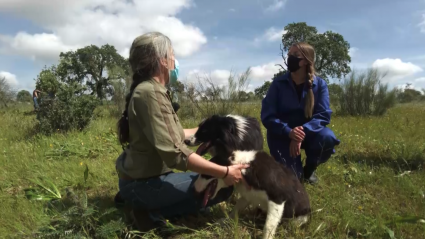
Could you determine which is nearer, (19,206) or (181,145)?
(181,145)

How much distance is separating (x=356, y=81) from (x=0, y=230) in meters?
12.0

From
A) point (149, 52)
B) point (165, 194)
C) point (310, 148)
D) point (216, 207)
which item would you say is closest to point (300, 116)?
point (310, 148)

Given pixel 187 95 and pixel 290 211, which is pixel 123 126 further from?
pixel 187 95

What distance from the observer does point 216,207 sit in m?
3.10

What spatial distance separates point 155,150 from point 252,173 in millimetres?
803

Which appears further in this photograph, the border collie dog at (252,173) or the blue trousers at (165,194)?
the blue trousers at (165,194)

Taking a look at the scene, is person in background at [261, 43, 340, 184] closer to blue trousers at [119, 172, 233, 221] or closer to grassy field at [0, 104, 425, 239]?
grassy field at [0, 104, 425, 239]

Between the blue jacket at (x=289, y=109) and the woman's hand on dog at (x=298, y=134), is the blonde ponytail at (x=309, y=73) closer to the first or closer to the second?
the blue jacket at (x=289, y=109)

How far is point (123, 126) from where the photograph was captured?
251 centimetres

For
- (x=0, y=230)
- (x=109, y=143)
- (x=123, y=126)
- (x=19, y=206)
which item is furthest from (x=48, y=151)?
(x=123, y=126)

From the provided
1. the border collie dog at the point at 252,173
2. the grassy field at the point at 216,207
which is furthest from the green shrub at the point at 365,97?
the border collie dog at the point at 252,173

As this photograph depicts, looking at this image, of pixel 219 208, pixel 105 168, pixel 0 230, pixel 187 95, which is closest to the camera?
pixel 0 230

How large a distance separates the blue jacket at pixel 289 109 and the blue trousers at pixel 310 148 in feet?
0.23

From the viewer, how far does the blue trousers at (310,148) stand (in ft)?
11.2
